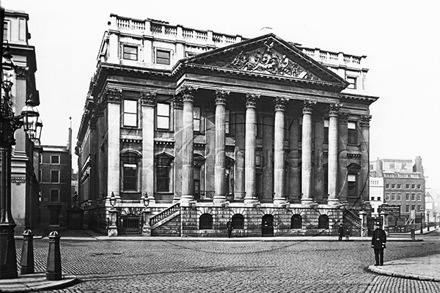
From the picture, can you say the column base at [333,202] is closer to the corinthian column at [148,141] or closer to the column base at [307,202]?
the column base at [307,202]

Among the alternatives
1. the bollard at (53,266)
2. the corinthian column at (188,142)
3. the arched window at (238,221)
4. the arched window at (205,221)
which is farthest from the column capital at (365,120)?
the bollard at (53,266)

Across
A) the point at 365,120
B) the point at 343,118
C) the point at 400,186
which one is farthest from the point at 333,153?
the point at 400,186

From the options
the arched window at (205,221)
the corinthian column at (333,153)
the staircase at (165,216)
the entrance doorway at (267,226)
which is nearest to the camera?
the staircase at (165,216)

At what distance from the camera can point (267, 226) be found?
1681 inches

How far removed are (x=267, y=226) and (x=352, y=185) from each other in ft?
40.7

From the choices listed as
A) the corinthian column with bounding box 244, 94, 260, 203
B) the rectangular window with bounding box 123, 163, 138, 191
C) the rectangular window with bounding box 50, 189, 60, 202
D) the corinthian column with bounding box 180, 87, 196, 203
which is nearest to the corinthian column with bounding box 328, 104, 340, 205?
the corinthian column with bounding box 244, 94, 260, 203

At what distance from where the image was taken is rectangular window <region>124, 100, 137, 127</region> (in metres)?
41.9

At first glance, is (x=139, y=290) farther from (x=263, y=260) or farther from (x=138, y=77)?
(x=138, y=77)

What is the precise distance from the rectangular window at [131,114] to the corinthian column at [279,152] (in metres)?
11.8

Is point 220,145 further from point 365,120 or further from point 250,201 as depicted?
point 365,120

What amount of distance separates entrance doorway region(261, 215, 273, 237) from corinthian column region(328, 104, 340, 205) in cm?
620

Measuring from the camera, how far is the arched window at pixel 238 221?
41562mm

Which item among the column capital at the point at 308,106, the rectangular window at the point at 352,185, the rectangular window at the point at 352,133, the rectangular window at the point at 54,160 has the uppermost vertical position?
the column capital at the point at 308,106

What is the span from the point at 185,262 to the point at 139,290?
7062 millimetres
